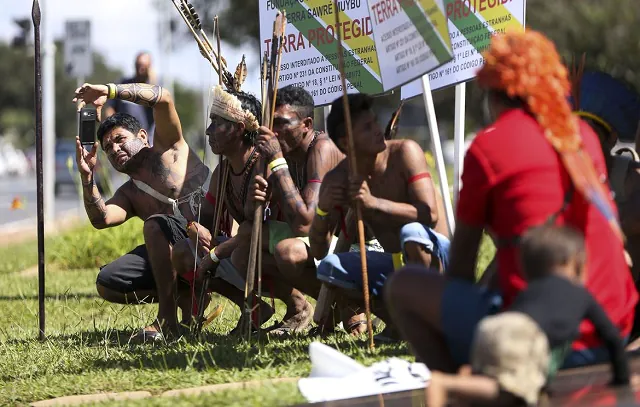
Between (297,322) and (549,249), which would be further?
(297,322)

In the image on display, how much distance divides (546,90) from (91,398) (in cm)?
279

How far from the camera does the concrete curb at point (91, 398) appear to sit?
18.1ft

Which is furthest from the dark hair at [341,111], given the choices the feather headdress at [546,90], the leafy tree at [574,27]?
the leafy tree at [574,27]

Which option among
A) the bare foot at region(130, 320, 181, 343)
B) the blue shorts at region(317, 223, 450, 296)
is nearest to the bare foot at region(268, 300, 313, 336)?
the bare foot at region(130, 320, 181, 343)

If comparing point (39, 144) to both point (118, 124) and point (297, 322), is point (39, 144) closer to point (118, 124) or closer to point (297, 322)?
point (118, 124)

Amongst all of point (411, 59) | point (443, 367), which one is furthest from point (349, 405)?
point (411, 59)

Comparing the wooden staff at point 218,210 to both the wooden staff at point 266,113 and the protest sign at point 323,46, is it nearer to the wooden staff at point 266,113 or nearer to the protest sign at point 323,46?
the wooden staff at point 266,113

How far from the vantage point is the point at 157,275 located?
24.0 ft

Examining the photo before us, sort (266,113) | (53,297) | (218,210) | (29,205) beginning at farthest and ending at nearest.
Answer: (29,205) → (53,297) → (218,210) → (266,113)

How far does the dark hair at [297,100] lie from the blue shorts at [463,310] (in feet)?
9.31

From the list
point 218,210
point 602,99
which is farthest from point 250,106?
point 602,99

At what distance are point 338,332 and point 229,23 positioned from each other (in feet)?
103

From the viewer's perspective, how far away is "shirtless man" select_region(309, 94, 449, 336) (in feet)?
18.9

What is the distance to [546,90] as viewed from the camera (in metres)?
3.95
